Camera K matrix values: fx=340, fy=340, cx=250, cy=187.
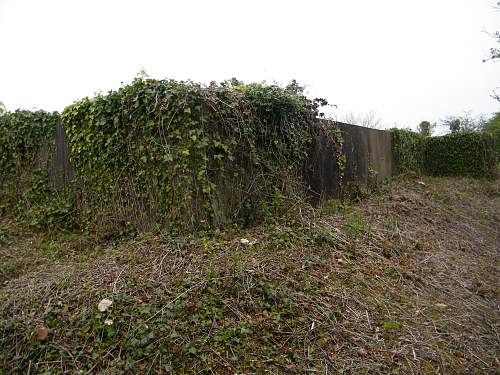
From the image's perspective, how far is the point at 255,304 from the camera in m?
2.78

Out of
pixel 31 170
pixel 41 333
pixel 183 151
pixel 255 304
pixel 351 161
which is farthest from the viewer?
pixel 351 161

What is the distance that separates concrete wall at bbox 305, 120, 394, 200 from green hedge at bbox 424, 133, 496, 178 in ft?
11.2

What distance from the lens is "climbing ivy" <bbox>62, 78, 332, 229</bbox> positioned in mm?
3992

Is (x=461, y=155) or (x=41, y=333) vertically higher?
(x=461, y=155)

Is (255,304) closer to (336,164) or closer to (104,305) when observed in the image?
(104,305)

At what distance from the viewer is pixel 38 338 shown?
241 centimetres

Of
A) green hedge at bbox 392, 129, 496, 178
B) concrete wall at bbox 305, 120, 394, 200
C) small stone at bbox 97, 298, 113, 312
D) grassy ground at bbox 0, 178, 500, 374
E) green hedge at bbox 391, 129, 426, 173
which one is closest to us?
grassy ground at bbox 0, 178, 500, 374

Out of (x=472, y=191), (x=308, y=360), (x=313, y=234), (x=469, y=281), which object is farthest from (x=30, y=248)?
(x=472, y=191)

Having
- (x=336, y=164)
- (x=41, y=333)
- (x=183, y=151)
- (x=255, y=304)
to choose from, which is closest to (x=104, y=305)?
(x=41, y=333)

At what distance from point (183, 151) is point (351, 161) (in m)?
3.96

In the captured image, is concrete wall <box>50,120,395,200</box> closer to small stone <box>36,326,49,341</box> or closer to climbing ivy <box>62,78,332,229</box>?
climbing ivy <box>62,78,332,229</box>

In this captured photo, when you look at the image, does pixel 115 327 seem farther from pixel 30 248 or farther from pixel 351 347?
pixel 30 248

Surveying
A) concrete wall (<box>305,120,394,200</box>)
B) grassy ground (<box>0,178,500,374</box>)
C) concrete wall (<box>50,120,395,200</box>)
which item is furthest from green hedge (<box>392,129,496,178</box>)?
grassy ground (<box>0,178,500,374</box>)

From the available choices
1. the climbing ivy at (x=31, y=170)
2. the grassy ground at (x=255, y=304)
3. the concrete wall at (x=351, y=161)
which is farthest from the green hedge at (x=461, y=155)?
the climbing ivy at (x=31, y=170)
